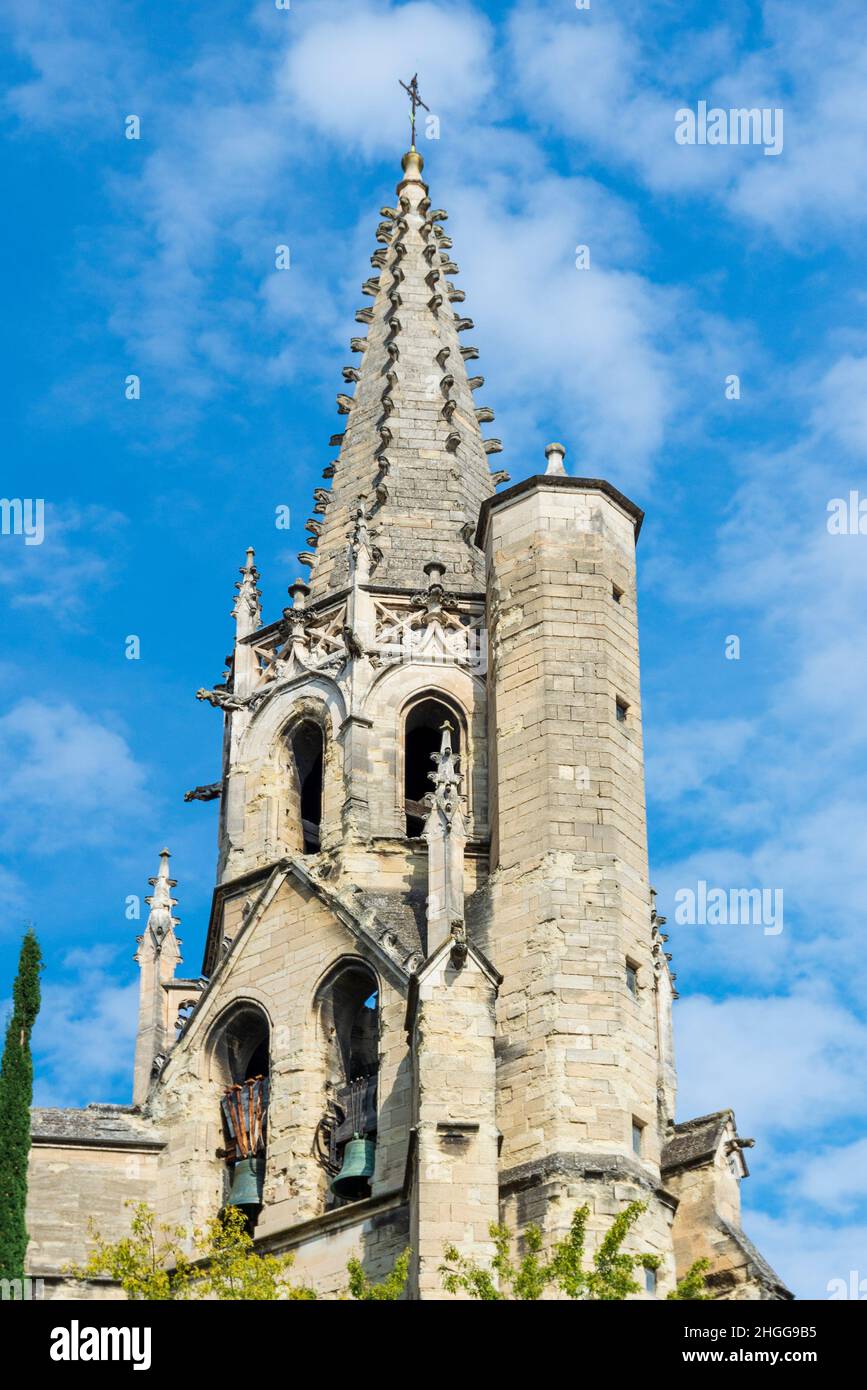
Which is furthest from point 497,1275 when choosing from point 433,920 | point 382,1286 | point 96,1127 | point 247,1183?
point 96,1127

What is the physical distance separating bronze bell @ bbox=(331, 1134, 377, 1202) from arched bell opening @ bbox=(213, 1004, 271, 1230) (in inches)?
61.6

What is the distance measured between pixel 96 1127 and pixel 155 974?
375 centimetres

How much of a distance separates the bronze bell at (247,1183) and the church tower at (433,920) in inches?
1.9

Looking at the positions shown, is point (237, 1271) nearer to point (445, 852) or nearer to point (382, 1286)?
point (382, 1286)

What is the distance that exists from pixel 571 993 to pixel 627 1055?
1.04 metres

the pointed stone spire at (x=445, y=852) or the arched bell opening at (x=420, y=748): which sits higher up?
the arched bell opening at (x=420, y=748)

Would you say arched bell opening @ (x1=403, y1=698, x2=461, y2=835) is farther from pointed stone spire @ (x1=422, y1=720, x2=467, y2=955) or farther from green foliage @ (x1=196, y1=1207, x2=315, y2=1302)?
green foliage @ (x1=196, y1=1207, x2=315, y2=1302)

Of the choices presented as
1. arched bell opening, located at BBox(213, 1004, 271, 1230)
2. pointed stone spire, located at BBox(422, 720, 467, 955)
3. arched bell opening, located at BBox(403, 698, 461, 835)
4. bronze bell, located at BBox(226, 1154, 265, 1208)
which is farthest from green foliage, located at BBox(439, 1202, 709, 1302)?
arched bell opening, located at BBox(403, 698, 461, 835)

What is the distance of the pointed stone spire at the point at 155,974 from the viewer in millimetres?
42031

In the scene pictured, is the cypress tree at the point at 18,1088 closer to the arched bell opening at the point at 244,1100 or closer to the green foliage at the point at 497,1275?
the green foliage at the point at 497,1275

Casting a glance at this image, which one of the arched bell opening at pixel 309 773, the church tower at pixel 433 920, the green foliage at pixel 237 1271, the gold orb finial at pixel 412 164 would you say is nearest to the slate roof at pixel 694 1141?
the church tower at pixel 433 920

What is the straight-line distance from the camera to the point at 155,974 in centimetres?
4322

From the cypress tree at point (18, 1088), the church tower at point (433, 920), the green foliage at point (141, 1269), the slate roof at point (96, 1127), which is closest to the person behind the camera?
the cypress tree at point (18, 1088)

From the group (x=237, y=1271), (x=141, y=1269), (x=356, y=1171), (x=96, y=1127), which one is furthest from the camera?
(x=96, y=1127)
